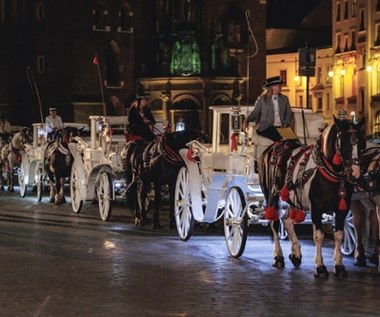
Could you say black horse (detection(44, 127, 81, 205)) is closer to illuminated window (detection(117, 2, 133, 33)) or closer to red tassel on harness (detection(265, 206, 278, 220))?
red tassel on harness (detection(265, 206, 278, 220))

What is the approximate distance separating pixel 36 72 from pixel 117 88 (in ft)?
18.9

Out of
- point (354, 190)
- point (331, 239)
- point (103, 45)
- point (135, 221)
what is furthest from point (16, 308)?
point (103, 45)

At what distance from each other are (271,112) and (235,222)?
62.6 inches

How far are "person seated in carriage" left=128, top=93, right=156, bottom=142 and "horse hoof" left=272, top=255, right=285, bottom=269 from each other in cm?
707

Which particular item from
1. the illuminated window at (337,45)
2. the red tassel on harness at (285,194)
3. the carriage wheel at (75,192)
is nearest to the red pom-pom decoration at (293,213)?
the red tassel on harness at (285,194)

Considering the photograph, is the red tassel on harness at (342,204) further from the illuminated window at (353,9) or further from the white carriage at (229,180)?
the illuminated window at (353,9)

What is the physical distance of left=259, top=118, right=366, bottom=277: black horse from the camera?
12.5m

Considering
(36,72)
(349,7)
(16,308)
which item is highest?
(349,7)

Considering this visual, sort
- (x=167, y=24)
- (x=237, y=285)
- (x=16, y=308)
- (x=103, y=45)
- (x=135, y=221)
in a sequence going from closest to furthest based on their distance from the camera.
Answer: (x=16, y=308), (x=237, y=285), (x=135, y=221), (x=103, y=45), (x=167, y=24)

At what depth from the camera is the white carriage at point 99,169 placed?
21156mm

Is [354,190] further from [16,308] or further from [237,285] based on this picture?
[16,308]

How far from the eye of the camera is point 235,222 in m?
14.8

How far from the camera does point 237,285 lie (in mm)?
12062

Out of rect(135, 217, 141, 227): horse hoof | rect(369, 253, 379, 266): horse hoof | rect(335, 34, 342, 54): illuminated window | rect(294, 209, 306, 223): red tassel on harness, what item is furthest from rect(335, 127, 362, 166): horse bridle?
rect(335, 34, 342, 54): illuminated window
